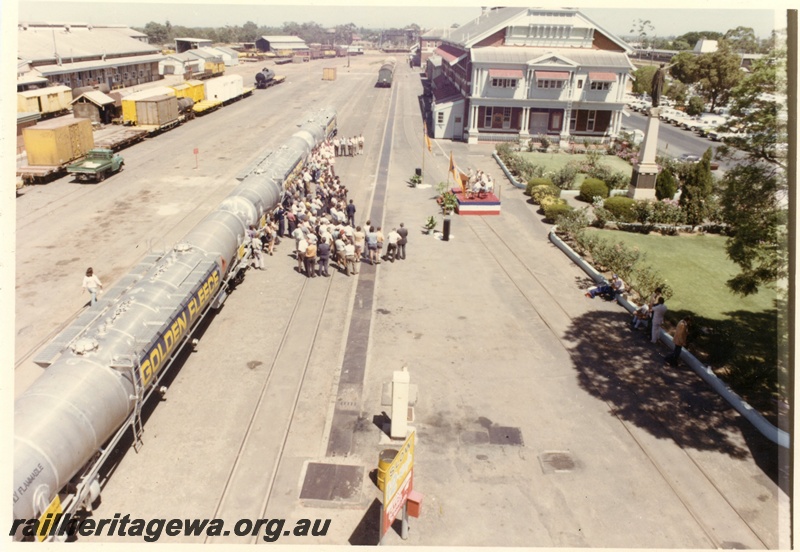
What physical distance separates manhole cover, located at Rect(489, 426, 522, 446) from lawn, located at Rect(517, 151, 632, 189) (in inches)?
1257

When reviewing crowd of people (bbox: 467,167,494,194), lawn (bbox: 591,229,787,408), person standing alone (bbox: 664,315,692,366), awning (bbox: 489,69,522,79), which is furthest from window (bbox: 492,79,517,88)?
person standing alone (bbox: 664,315,692,366)

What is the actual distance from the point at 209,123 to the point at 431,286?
151 feet

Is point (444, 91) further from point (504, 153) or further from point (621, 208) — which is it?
point (621, 208)

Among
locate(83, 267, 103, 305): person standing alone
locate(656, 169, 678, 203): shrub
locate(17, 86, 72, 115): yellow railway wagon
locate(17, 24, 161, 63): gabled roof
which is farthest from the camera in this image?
locate(17, 24, 161, 63): gabled roof

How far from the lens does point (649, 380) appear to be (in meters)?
16.7

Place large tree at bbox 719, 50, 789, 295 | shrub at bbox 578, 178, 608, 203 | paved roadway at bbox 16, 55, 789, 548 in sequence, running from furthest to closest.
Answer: shrub at bbox 578, 178, 608, 203 < large tree at bbox 719, 50, 789, 295 < paved roadway at bbox 16, 55, 789, 548

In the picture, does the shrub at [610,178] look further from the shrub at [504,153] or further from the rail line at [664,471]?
the rail line at [664,471]

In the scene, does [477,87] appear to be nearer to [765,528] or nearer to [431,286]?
[431,286]

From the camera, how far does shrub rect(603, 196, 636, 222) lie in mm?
30703

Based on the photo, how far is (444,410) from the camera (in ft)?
50.0

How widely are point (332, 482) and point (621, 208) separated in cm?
2448

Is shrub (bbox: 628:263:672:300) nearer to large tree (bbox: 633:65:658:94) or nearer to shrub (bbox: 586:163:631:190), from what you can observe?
shrub (bbox: 586:163:631:190)

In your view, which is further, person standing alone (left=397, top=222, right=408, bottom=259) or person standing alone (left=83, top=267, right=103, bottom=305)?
person standing alone (left=397, top=222, right=408, bottom=259)

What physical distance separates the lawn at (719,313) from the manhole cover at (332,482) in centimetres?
1119
